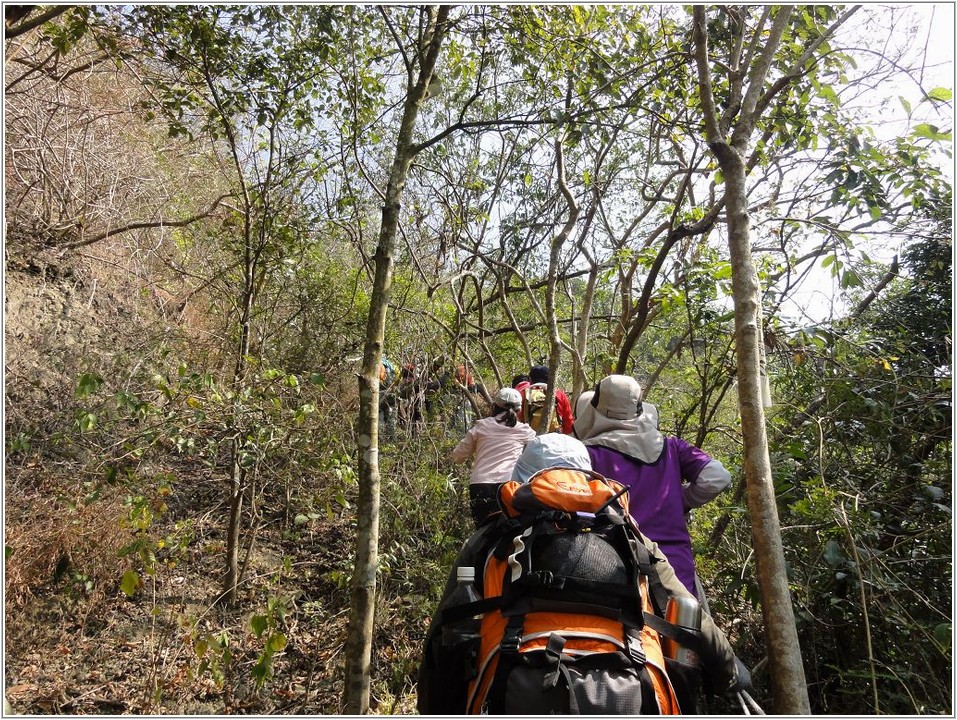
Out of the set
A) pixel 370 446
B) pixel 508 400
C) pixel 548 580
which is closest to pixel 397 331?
pixel 508 400

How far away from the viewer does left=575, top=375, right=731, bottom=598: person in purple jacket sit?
8.80ft

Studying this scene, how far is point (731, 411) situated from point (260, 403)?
6222 mm

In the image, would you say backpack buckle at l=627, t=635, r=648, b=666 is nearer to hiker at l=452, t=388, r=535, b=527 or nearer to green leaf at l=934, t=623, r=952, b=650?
green leaf at l=934, t=623, r=952, b=650

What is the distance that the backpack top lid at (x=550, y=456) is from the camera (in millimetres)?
2189

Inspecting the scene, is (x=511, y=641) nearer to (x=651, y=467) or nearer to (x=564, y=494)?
(x=564, y=494)

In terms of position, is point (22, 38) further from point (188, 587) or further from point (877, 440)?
point (877, 440)

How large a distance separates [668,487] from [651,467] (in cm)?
12

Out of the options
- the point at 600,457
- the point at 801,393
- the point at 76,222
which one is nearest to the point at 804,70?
the point at 801,393

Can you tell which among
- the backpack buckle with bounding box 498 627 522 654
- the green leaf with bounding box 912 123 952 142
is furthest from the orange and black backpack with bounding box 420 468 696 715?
the green leaf with bounding box 912 123 952 142

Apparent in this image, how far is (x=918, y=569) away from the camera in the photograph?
3.26 meters

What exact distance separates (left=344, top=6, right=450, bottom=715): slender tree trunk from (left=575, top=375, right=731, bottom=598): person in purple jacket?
1.13 meters

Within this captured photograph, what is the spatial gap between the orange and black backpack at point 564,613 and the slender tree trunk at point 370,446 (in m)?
0.89

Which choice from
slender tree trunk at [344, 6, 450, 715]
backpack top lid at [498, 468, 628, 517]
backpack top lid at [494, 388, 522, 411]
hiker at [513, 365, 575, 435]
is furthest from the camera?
hiker at [513, 365, 575, 435]

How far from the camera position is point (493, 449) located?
4.87 m
